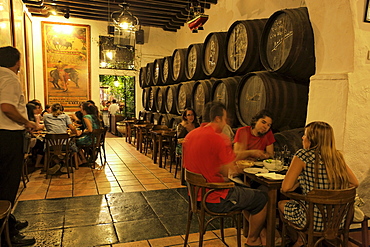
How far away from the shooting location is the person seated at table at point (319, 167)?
1985mm

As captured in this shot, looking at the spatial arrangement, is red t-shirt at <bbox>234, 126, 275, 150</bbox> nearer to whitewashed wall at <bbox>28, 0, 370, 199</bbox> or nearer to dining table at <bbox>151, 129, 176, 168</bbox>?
whitewashed wall at <bbox>28, 0, 370, 199</bbox>

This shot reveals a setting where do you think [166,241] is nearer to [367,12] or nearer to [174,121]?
[367,12]

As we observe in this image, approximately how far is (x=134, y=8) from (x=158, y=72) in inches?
87.8

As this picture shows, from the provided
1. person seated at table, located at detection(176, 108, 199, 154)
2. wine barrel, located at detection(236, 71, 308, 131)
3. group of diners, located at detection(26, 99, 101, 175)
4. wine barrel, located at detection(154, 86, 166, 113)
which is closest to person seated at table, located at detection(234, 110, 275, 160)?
wine barrel, located at detection(236, 71, 308, 131)

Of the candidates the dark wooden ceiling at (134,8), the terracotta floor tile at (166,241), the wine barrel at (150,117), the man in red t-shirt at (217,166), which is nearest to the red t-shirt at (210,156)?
the man in red t-shirt at (217,166)

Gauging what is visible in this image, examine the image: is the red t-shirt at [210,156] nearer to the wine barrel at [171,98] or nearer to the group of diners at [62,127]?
the group of diners at [62,127]

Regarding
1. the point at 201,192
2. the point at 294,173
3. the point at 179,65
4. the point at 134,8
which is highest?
the point at 134,8

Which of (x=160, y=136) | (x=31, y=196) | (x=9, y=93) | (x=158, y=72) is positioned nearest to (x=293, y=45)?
(x=9, y=93)

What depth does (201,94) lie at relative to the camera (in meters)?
5.02

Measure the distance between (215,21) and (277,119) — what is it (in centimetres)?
448

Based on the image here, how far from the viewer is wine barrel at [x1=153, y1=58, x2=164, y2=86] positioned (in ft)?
23.7

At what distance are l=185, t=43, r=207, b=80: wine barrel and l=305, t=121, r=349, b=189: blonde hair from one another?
3.37 meters

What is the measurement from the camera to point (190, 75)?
5.54m

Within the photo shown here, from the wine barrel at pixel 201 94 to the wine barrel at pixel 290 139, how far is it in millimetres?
1722
